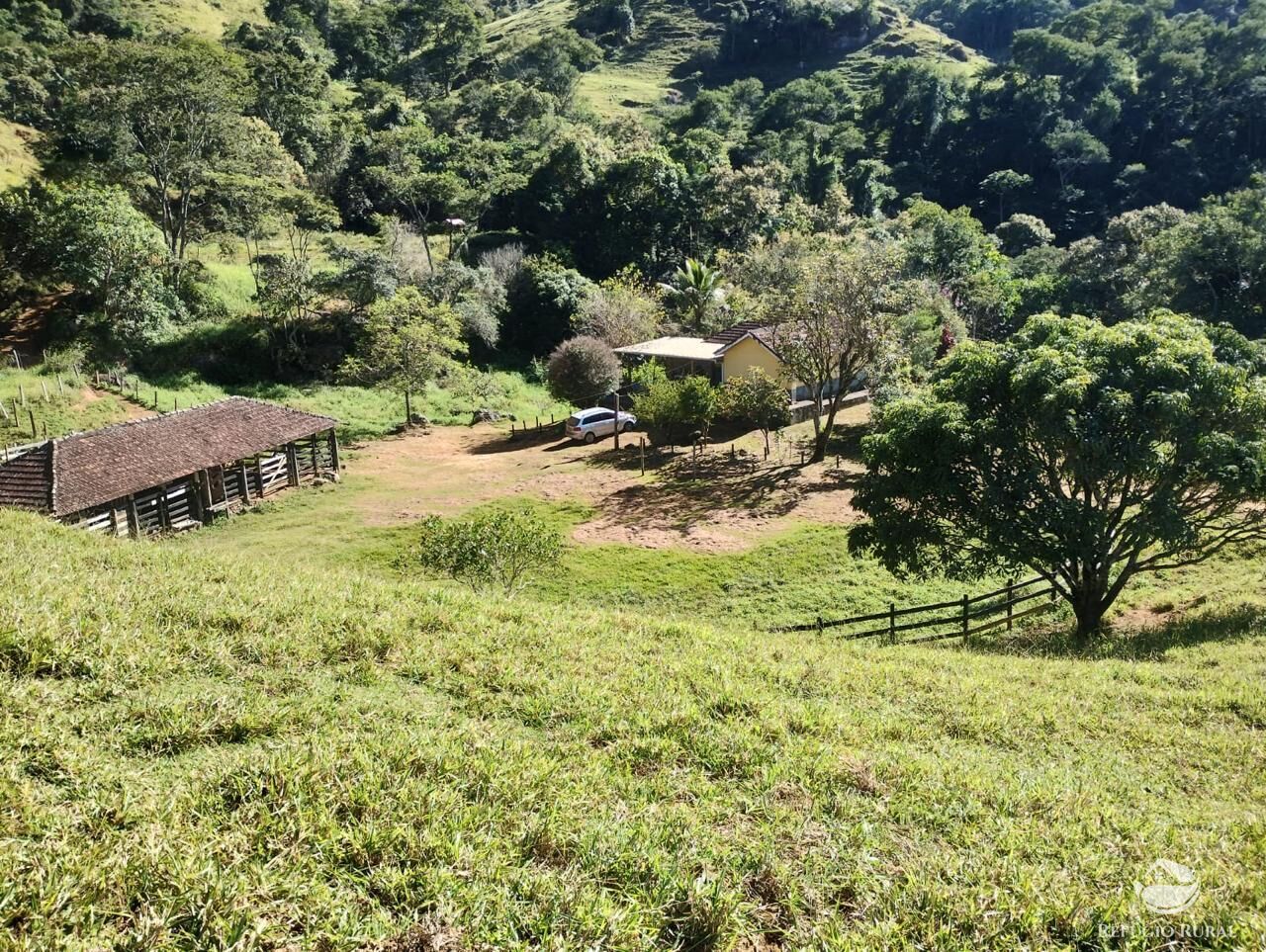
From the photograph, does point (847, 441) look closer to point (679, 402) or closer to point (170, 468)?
point (679, 402)

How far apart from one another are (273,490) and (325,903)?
25.8 m

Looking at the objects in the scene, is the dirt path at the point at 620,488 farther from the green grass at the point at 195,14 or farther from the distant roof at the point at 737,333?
the green grass at the point at 195,14

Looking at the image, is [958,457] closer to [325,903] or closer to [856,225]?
[325,903]

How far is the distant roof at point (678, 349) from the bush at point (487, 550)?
66.2ft

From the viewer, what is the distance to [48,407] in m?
28.6

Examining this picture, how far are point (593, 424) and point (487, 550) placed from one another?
18660 millimetres

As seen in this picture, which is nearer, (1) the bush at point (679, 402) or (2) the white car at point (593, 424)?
(1) the bush at point (679, 402)

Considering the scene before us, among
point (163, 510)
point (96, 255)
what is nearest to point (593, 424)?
point (163, 510)

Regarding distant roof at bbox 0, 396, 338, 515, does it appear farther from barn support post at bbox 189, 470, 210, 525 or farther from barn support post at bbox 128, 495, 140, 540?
barn support post at bbox 189, 470, 210, 525

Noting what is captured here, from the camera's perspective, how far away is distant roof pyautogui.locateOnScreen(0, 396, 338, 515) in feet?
66.0

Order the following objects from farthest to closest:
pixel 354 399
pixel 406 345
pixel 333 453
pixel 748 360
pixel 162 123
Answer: pixel 354 399
pixel 162 123
pixel 748 360
pixel 406 345
pixel 333 453

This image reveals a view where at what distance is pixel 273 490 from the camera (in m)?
27.3

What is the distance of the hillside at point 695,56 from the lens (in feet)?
293

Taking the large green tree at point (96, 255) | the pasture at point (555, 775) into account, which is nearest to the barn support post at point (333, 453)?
the large green tree at point (96, 255)
